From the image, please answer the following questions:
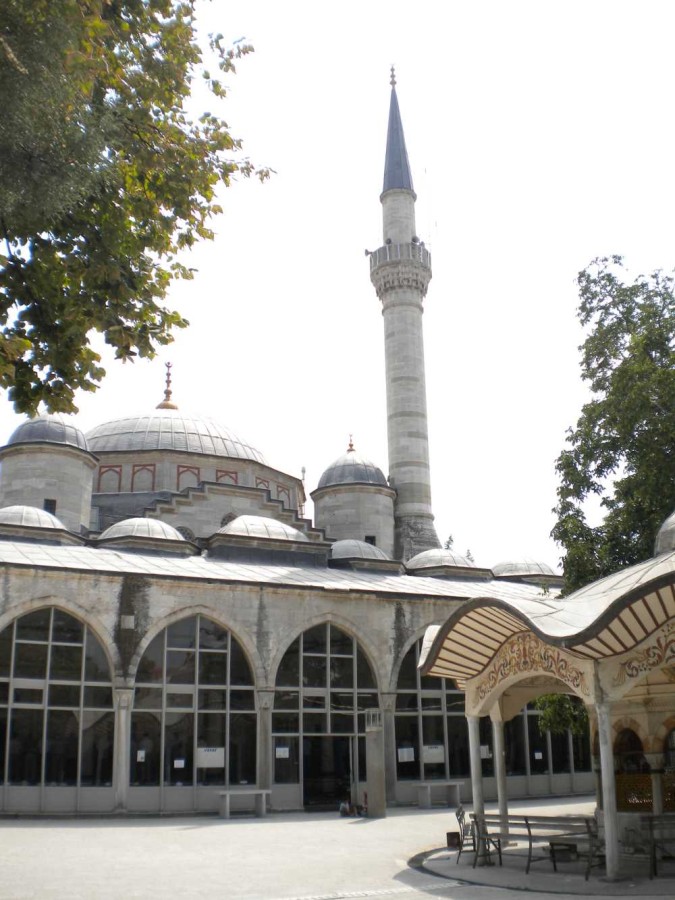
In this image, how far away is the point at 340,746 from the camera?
824 inches

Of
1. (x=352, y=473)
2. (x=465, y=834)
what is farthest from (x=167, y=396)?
(x=465, y=834)

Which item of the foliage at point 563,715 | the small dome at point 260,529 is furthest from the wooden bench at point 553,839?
the small dome at point 260,529

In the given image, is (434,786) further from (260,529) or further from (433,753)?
(260,529)

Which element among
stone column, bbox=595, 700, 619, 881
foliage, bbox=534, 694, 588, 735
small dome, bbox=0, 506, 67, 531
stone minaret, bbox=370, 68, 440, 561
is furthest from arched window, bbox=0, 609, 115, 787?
stone minaret, bbox=370, 68, 440, 561

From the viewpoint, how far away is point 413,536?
31859mm

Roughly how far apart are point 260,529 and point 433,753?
24.4 feet

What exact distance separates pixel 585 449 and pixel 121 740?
11423 mm

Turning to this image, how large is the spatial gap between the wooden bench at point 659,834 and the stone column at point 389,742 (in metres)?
10.6

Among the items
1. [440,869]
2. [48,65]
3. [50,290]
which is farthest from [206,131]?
[440,869]

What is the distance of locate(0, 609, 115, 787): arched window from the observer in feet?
58.7

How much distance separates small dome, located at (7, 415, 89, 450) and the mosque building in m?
0.06

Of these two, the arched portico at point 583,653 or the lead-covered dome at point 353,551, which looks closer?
the arched portico at point 583,653

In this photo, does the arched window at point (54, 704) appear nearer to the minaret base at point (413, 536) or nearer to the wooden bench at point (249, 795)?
the wooden bench at point (249, 795)

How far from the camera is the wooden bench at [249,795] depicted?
1814cm
